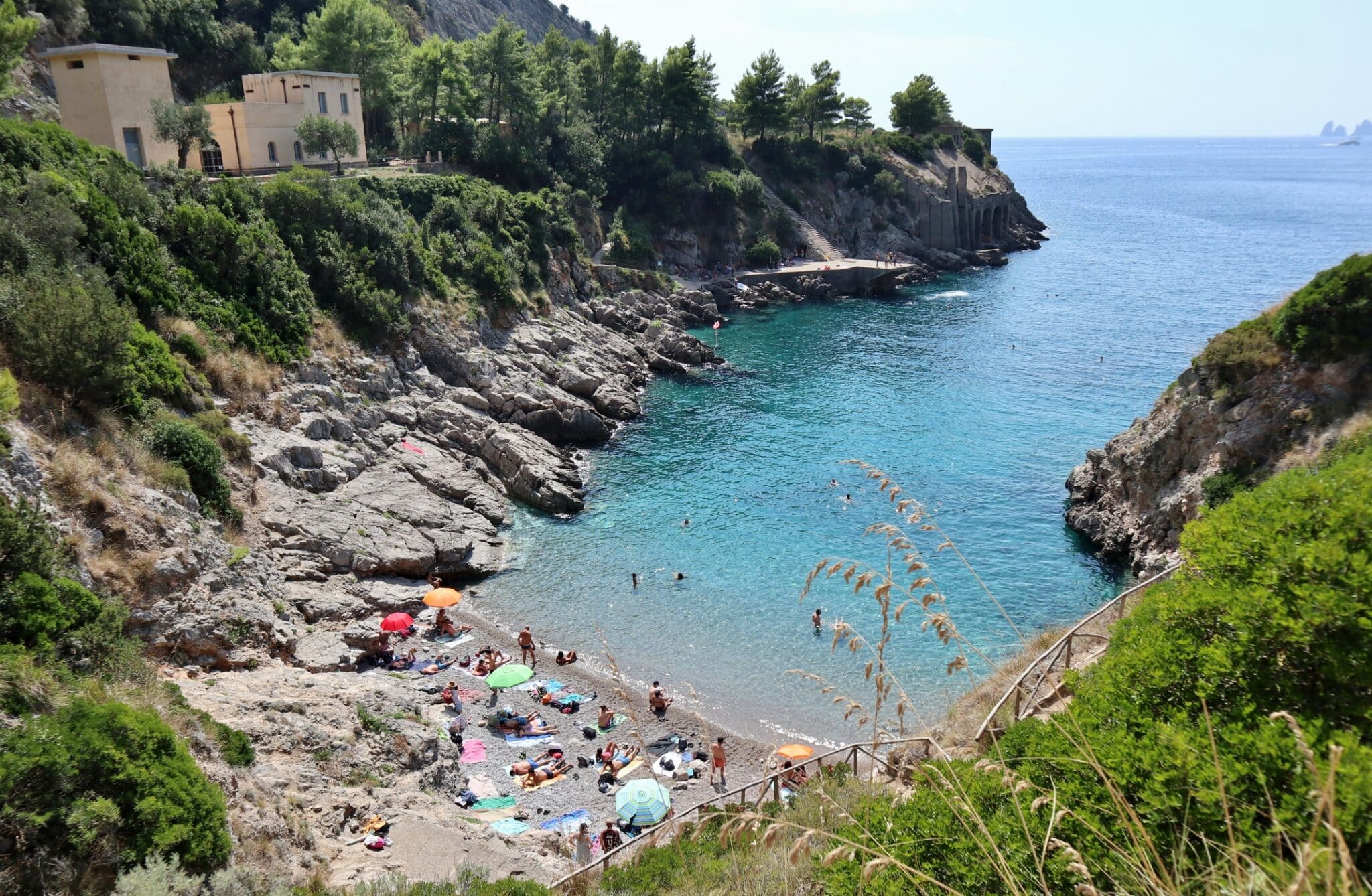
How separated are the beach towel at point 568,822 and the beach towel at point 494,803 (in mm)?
1024

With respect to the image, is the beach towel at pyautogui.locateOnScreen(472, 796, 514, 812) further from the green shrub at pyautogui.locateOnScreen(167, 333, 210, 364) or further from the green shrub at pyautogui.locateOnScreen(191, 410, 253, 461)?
the green shrub at pyautogui.locateOnScreen(167, 333, 210, 364)

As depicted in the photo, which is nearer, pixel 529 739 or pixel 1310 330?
pixel 529 739

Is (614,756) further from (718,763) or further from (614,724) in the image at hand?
(718,763)

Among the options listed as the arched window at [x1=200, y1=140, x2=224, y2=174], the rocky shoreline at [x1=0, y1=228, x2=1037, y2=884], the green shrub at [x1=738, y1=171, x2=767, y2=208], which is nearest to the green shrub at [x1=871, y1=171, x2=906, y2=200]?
the green shrub at [x1=738, y1=171, x2=767, y2=208]

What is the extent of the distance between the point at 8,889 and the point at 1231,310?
7857cm

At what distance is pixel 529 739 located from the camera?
69.2 ft

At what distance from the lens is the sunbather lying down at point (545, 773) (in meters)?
19.3

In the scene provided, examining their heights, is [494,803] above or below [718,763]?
above

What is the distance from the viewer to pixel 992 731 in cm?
927

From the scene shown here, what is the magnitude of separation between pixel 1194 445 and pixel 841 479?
538 inches

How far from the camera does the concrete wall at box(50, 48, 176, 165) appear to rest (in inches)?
1368

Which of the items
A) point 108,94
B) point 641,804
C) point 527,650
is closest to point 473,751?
point 527,650

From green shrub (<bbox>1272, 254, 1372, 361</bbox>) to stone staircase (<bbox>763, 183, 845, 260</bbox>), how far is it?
5842 cm

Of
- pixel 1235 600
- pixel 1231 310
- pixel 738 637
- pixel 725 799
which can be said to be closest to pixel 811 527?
pixel 738 637
